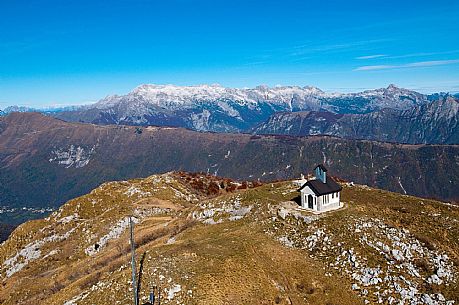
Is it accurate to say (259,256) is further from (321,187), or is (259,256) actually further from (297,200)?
(297,200)

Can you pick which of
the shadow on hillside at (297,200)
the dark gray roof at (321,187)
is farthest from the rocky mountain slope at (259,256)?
the dark gray roof at (321,187)

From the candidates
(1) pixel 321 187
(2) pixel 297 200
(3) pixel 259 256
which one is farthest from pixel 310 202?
(3) pixel 259 256

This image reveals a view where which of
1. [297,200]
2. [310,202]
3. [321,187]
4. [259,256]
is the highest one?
[321,187]

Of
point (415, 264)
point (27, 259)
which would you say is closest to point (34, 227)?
point (27, 259)

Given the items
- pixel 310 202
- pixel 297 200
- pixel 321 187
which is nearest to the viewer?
pixel 321 187

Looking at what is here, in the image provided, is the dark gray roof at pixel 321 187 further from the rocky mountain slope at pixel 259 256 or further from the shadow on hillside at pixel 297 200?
the shadow on hillside at pixel 297 200

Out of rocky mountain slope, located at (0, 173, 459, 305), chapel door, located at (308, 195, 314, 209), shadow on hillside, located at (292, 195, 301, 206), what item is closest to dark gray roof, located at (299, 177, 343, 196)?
chapel door, located at (308, 195, 314, 209)

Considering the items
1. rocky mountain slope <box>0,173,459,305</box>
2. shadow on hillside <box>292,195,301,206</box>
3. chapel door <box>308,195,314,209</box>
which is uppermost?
chapel door <box>308,195,314,209</box>

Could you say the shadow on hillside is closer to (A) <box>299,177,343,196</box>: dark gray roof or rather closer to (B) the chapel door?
(B) the chapel door

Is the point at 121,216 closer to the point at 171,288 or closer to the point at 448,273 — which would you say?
the point at 171,288

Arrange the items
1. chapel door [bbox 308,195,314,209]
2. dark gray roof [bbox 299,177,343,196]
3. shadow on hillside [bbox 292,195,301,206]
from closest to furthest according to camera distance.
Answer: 1. dark gray roof [bbox 299,177,343,196]
2. chapel door [bbox 308,195,314,209]
3. shadow on hillside [bbox 292,195,301,206]
